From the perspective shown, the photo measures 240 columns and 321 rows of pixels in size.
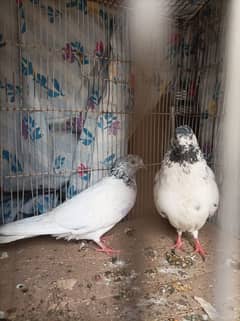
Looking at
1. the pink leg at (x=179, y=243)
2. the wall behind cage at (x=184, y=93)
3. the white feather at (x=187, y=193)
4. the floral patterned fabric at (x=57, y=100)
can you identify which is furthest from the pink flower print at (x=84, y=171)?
the pink leg at (x=179, y=243)

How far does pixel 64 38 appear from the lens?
174 centimetres

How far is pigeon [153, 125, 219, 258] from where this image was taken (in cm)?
149

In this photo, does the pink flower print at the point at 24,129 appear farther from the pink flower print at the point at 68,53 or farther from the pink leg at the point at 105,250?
the pink leg at the point at 105,250

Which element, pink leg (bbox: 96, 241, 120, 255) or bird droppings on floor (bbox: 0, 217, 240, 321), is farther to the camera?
pink leg (bbox: 96, 241, 120, 255)

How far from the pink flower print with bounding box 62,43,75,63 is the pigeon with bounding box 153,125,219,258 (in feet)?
2.24

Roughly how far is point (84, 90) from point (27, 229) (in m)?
0.78

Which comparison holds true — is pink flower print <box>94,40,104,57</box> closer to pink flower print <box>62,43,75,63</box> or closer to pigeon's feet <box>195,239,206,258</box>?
pink flower print <box>62,43,75,63</box>

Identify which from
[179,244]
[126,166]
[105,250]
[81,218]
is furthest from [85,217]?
[179,244]

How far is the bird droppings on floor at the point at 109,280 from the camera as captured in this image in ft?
3.85

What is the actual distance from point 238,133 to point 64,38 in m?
1.12

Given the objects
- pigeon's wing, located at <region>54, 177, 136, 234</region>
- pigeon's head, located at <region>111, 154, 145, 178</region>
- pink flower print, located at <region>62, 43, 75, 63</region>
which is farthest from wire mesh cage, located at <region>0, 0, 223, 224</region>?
pigeon's wing, located at <region>54, 177, 136, 234</region>

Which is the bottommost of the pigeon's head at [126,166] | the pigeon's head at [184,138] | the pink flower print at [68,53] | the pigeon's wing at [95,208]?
the pigeon's wing at [95,208]

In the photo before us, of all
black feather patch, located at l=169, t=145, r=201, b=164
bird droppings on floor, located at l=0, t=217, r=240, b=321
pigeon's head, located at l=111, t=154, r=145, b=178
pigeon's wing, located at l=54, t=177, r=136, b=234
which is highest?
black feather patch, located at l=169, t=145, r=201, b=164

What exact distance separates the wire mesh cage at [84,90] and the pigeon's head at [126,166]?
0.45 feet
